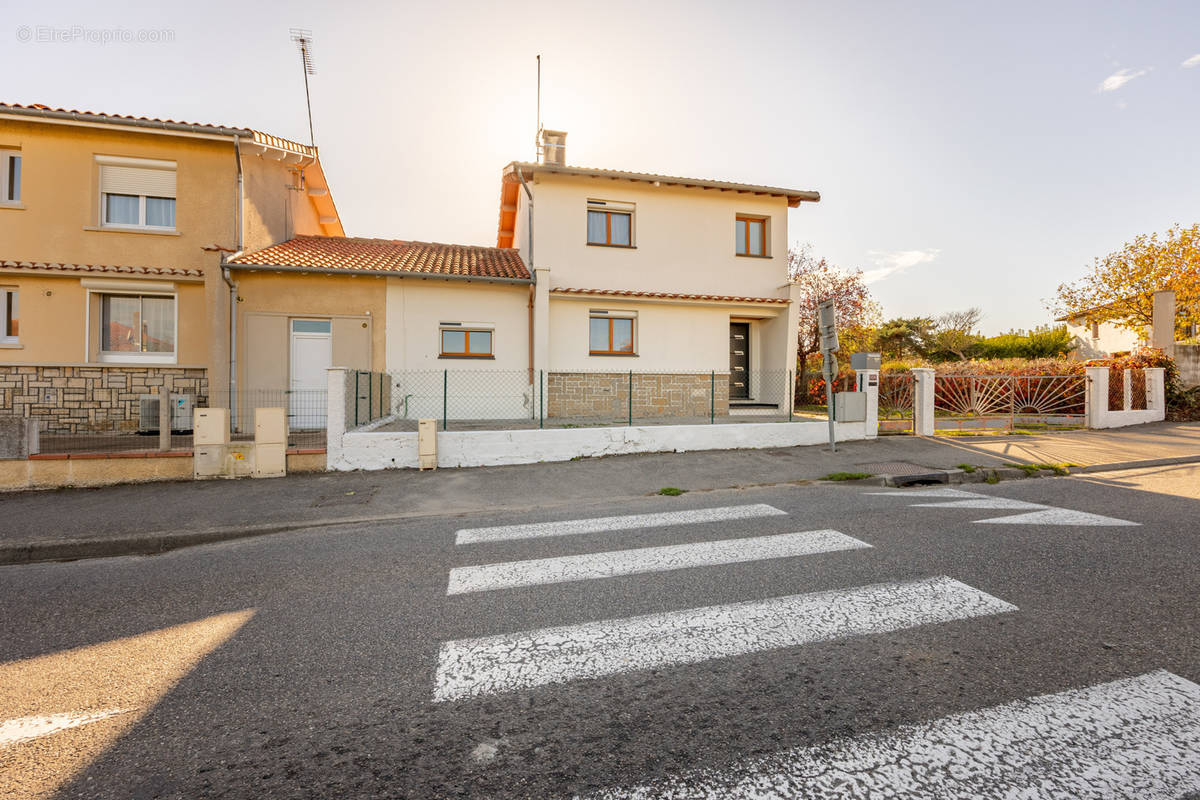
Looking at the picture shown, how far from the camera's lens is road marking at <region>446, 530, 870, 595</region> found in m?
4.07

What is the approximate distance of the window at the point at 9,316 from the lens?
37.8 ft

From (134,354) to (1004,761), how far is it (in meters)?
15.9

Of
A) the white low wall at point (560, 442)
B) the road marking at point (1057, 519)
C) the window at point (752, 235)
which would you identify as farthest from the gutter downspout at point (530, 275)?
the road marking at point (1057, 519)

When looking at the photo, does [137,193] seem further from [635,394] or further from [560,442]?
[635,394]

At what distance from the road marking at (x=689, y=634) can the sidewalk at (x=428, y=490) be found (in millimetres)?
3747

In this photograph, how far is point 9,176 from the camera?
38.4 feet

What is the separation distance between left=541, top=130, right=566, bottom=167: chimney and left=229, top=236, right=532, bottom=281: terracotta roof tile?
9.95ft

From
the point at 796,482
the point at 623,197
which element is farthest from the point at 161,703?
the point at 623,197

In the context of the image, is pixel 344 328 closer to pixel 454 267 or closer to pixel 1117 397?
pixel 454 267

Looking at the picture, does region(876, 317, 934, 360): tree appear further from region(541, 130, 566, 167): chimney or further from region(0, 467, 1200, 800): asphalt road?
region(0, 467, 1200, 800): asphalt road

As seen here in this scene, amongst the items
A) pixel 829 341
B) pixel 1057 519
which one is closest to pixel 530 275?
pixel 829 341

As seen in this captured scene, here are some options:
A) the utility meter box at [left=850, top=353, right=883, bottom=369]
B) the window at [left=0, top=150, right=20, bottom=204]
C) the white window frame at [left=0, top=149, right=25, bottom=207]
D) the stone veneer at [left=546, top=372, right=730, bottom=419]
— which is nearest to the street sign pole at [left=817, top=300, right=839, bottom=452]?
the utility meter box at [left=850, top=353, right=883, bottom=369]

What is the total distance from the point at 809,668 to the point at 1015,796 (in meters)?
0.95

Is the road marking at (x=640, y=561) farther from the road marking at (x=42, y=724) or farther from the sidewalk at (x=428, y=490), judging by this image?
the sidewalk at (x=428, y=490)
